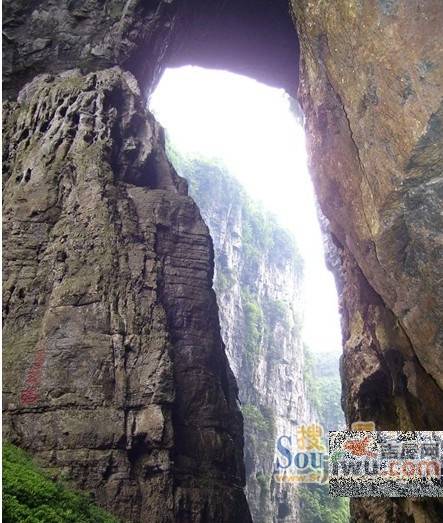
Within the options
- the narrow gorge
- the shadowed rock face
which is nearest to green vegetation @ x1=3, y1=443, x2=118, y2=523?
the narrow gorge

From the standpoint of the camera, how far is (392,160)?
6.18 m

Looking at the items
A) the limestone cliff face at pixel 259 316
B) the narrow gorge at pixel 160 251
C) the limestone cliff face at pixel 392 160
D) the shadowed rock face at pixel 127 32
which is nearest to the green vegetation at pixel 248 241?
the limestone cliff face at pixel 259 316

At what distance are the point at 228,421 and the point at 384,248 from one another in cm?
603

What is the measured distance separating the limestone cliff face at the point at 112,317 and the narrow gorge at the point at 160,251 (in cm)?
4

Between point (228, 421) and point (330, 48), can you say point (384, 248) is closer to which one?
point (330, 48)

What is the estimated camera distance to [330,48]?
26.9ft

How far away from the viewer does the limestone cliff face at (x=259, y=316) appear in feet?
136

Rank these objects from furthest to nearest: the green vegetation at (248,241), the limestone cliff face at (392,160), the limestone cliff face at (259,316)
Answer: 1. the green vegetation at (248,241)
2. the limestone cliff face at (259,316)
3. the limestone cliff face at (392,160)

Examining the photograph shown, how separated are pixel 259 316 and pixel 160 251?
1684 inches

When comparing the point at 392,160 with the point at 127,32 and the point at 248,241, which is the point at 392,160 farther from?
the point at 248,241

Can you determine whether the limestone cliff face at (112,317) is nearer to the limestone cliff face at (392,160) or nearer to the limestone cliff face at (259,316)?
the limestone cliff face at (392,160)

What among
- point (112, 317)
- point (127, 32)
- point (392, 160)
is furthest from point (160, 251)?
point (127, 32)

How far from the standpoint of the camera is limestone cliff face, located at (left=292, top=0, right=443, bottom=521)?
5711 mm

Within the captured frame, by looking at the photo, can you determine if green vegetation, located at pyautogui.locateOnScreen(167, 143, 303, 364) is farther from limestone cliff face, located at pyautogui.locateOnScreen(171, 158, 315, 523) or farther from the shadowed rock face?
the shadowed rock face
